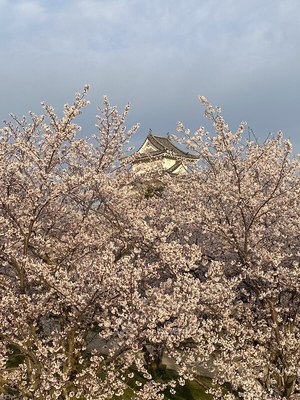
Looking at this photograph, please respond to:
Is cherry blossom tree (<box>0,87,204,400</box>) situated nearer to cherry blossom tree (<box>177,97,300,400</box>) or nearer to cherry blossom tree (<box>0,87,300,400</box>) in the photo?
cherry blossom tree (<box>0,87,300,400</box>)

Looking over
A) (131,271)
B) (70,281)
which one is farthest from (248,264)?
(70,281)

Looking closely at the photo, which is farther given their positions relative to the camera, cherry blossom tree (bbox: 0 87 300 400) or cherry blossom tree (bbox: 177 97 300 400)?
cherry blossom tree (bbox: 177 97 300 400)

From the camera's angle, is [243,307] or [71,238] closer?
[71,238]

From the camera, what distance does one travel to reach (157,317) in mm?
8484

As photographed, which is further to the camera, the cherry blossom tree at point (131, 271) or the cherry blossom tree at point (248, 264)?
the cherry blossom tree at point (248, 264)

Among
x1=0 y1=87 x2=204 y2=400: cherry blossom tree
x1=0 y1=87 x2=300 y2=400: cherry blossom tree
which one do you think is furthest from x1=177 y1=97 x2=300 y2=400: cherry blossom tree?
x1=0 y1=87 x2=204 y2=400: cherry blossom tree

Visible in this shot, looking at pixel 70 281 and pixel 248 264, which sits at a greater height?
pixel 248 264

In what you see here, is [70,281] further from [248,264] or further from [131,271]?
[248,264]

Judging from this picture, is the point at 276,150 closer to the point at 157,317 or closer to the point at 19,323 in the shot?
the point at 157,317

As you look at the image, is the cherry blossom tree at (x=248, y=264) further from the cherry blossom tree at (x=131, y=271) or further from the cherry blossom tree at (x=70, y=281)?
the cherry blossom tree at (x=70, y=281)

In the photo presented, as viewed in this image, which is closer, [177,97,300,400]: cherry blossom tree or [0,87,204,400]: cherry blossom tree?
[0,87,204,400]: cherry blossom tree

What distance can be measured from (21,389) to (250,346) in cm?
511

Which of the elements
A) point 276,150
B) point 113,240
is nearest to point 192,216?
point 113,240

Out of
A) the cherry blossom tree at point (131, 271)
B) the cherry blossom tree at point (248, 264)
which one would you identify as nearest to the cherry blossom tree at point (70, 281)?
the cherry blossom tree at point (131, 271)
